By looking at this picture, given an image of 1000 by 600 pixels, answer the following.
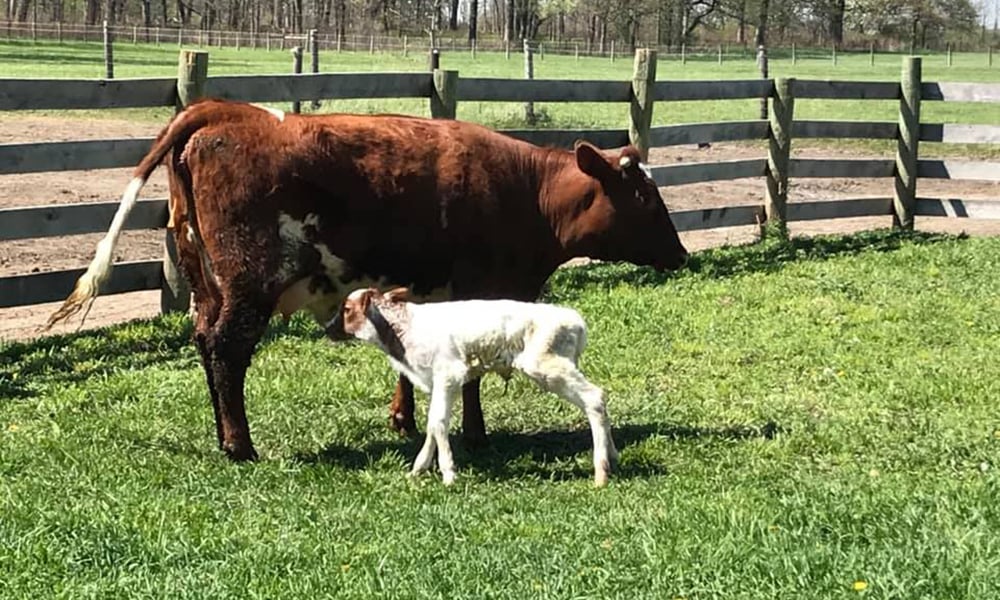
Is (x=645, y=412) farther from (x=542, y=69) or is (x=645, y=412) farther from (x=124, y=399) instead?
(x=542, y=69)

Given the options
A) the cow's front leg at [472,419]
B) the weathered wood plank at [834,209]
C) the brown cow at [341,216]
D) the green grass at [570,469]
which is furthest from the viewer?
the weathered wood plank at [834,209]

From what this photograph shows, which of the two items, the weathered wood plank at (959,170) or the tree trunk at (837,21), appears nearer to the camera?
the weathered wood plank at (959,170)

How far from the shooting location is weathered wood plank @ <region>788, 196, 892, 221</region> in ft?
45.8

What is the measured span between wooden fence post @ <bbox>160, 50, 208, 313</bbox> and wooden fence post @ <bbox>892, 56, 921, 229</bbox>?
821cm

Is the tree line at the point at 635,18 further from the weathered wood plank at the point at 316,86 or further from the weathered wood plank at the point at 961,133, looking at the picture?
the weathered wood plank at the point at 316,86

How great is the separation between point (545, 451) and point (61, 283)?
13.4ft

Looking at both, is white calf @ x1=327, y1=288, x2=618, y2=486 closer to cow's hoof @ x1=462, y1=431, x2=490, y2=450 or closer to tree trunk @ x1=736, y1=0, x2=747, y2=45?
cow's hoof @ x1=462, y1=431, x2=490, y2=450

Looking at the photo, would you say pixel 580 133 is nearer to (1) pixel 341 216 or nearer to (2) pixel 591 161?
(2) pixel 591 161

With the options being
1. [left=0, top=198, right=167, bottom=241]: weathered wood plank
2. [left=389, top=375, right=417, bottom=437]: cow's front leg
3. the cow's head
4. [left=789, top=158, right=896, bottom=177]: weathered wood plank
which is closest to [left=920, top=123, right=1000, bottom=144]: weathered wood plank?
[left=789, top=158, right=896, bottom=177]: weathered wood plank

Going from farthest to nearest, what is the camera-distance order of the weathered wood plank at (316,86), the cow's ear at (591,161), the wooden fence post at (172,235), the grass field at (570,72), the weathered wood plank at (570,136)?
the grass field at (570,72), the weathered wood plank at (570,136), the weathered wood plank at (316,86), the wooden fence post at (172,235), the cow's ear at (591,161)

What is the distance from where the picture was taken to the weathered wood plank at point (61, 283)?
8.59m

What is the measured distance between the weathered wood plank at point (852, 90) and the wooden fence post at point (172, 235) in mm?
7356

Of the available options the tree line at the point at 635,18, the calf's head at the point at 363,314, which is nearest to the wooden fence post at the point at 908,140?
the calf's head at the point at 363,314

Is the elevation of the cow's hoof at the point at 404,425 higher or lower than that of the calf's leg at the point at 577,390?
lower
